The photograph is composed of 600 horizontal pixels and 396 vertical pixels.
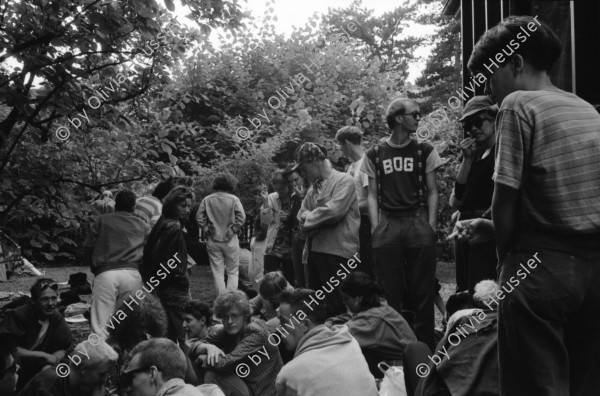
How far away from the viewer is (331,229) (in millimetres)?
6742

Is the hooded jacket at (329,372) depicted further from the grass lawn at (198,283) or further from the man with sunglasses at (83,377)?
the grass lawn at (198,283)

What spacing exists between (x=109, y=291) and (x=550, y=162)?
225 inches

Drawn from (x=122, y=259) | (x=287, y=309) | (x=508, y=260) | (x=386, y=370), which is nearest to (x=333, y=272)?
(x=287, y=309)

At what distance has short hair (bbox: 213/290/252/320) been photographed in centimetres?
573

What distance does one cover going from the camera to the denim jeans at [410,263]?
5777mm

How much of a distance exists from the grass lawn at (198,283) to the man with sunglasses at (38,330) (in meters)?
1.49

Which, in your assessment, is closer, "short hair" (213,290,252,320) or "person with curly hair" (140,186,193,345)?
"short hair" (213,290,252,320)

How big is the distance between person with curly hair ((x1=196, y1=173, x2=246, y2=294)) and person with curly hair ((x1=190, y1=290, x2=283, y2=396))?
357cm

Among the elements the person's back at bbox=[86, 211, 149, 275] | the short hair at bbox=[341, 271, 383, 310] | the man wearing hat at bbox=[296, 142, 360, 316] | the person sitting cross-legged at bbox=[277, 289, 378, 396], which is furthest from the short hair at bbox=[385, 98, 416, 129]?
the person's back at bbox=[86, 211, 149, 275]

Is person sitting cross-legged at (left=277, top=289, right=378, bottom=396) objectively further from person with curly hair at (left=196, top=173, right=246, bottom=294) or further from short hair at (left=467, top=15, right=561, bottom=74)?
person with curly hair at (left=196, top=173, right=246, bottom=294)

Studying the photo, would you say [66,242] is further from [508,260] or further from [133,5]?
[508,260]

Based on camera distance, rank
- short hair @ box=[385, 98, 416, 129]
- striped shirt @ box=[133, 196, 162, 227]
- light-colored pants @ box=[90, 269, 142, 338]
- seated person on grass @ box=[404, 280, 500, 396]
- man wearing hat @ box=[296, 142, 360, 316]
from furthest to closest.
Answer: striped shirt @ box=[133, 196, 162, 227] < light-colored pants @ box=[90, 269, 142, 338] < man wearing hat @ box=[296, 142, 360, 316] < short hair @ box=[385, 98, 416, 129] < seated person on grass @ box=[404, 280, 500, 396]

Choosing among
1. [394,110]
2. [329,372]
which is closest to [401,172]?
[394,110]

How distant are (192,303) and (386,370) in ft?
6.20
